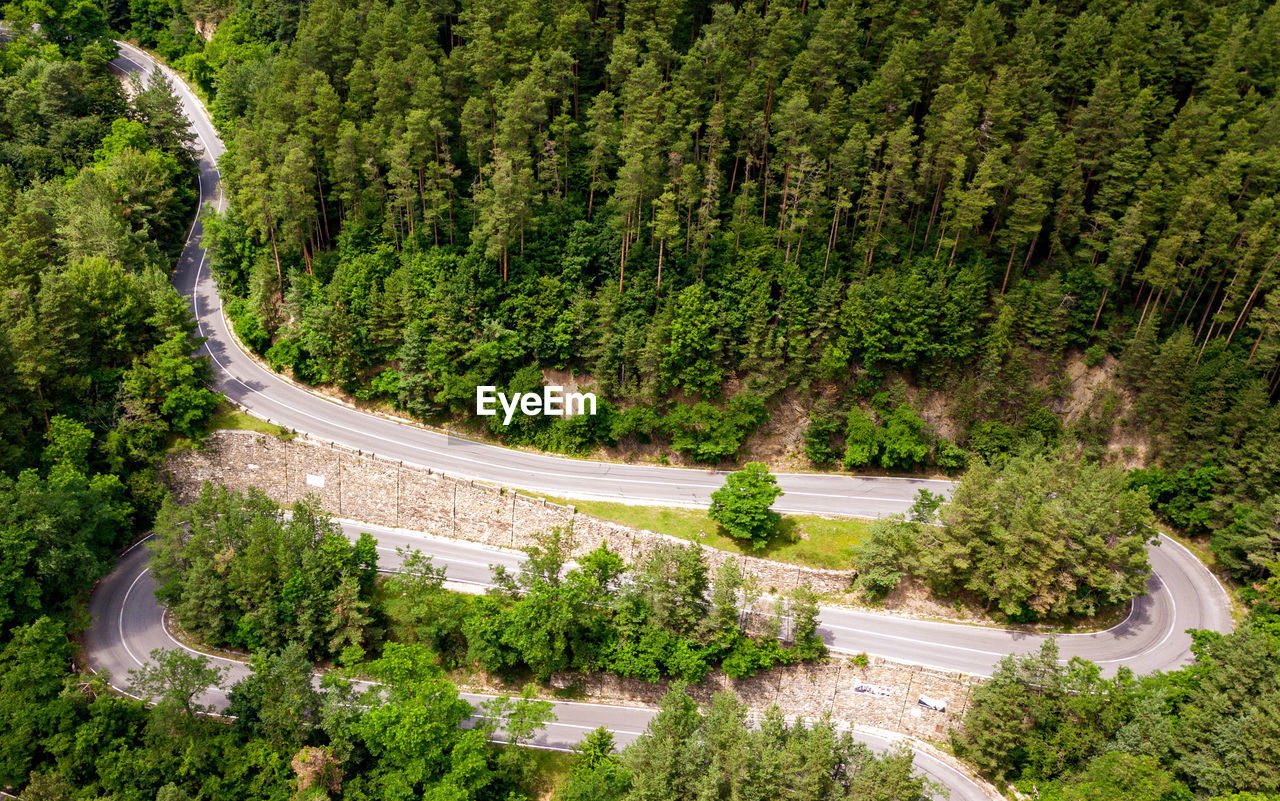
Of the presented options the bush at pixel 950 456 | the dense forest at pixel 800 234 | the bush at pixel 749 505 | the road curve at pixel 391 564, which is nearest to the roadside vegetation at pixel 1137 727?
the road curve at pixel 391 564

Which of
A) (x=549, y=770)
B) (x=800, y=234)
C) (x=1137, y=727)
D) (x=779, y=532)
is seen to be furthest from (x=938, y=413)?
(x=549, y=770)

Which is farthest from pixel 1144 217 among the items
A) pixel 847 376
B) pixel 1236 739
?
pixel 1236 739

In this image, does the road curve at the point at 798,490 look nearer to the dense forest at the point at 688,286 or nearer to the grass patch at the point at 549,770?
the dense forest at the point at 688,286

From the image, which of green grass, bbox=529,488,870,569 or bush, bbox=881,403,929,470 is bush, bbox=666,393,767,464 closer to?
green grass, bbox=529,488,870,569

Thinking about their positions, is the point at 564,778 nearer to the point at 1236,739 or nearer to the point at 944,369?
the point at 1236,739

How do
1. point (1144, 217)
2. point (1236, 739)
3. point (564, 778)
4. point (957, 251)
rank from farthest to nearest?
point (957, 251) < point (1144, 217) < point (564, 778) < point (1236, 739)

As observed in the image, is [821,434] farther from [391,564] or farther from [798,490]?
[391,564]

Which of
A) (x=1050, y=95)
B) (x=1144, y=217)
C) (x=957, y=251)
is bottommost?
(x=957, y=251)
